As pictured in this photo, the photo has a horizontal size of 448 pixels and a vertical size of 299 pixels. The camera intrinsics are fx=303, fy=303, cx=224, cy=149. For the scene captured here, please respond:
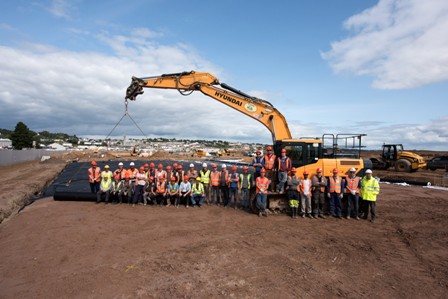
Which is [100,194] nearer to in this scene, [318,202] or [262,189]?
[262,189]

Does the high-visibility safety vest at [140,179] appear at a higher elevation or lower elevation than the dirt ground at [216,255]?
higher

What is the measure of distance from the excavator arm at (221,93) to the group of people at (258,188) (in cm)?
165

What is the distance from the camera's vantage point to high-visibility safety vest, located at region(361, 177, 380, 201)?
10.1 m

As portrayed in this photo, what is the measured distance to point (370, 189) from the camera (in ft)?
33.5

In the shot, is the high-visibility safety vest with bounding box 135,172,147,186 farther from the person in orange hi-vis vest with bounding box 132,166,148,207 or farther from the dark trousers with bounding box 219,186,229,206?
the dark trousers with bounding box 219,186,229,206

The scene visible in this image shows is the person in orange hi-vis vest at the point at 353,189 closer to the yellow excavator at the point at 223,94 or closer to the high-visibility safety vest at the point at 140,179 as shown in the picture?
the yellow excavator at the point at 223,94

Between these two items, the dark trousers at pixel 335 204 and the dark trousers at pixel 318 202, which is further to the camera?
the dark trousers at pixel 318 202

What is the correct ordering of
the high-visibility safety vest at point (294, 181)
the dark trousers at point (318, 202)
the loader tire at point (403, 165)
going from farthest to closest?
the loader tire at point (403, 165) < the dark trousers at point (318, 202) < the high-visibility safety vest at point (294, 181)

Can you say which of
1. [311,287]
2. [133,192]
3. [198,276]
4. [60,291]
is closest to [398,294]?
[311,287]

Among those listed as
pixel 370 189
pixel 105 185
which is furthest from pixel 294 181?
pixel 105 185

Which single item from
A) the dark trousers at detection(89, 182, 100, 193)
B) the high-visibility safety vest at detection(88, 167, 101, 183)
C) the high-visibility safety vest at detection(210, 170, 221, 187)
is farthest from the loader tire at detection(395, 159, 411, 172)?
the high-visibility safety vest at detection(88, 167, 101, 183)

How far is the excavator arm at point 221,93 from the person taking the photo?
12227 millimetres

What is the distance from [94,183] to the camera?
13.4 meters

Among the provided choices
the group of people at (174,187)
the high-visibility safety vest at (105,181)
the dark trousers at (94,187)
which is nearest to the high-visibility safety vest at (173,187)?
the group of people at (174,187)
